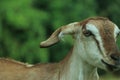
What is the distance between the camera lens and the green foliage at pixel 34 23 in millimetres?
21016

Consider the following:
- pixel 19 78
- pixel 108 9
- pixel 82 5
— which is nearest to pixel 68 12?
pixel 82 5

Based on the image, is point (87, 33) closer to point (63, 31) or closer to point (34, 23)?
point (63, 31)

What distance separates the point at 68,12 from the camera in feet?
71.8

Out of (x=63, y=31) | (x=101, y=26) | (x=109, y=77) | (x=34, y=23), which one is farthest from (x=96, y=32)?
(x=109, y=77)

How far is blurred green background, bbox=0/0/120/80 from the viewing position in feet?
68.9

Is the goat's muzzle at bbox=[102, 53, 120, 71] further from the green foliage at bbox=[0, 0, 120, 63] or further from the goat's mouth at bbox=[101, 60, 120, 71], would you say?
the green foliage at bbox=[0, 0, 120, 63]

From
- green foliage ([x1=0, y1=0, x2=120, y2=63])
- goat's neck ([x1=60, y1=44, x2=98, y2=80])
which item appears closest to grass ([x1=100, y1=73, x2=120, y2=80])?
green foliage ([x1=0, y1=0, x2=120, y2=63])

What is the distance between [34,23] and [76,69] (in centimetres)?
1004

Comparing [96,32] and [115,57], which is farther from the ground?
[96,32]

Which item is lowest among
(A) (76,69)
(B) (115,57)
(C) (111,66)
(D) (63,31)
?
(A) (76,69)

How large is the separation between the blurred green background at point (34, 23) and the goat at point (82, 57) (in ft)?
28.7

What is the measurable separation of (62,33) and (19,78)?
124 cm

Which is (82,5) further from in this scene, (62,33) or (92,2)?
(62,33)

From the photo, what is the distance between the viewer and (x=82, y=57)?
36.0 ft
